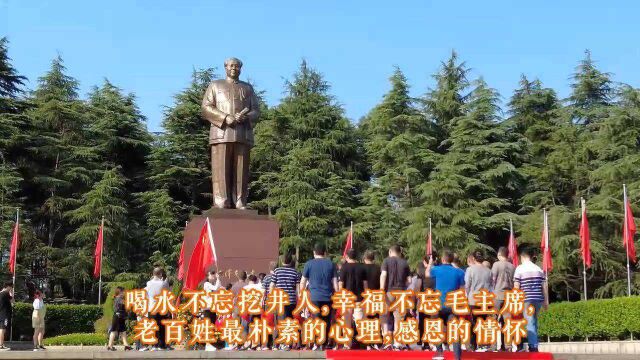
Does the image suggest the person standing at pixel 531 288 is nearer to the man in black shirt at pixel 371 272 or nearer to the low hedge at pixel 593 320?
the man in black shirt at pixel 371 272

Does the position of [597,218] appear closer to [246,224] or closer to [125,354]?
[246,224]

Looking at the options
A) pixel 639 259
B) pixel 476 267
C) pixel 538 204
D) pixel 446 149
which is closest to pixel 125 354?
pixel 476 267

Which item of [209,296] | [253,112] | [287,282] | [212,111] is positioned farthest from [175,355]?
[253,112]

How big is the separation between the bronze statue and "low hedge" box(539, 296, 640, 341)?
8.39 metres

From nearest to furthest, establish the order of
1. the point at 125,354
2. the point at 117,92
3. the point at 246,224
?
the point at 125,354 → the point at 246,224 → the point at 117,92

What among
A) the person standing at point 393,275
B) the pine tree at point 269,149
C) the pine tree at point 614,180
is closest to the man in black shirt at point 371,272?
the person standing at point 393,275

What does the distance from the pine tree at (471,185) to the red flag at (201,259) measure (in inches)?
610

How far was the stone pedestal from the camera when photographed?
14797 millimetres

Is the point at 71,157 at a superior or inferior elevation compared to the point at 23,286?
superior

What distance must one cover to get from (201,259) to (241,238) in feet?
5.52

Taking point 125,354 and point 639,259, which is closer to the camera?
point 125,354

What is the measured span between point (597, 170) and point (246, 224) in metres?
15.5

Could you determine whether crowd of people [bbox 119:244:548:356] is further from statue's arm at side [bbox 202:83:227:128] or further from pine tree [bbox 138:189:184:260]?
pine tree [bbox 138:189:184:260]

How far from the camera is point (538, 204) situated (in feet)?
96.5
